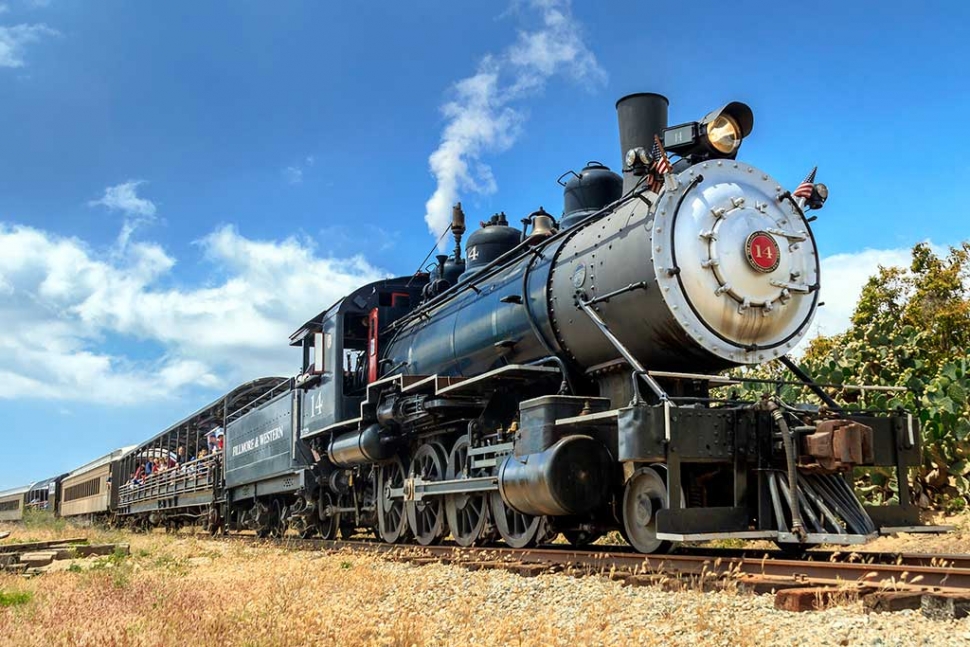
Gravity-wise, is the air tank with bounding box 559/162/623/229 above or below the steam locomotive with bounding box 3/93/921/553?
above

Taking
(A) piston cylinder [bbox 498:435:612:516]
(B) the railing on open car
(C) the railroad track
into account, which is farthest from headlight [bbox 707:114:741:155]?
(B) the railing on open car

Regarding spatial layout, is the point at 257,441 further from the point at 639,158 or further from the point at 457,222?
the point at 639,158

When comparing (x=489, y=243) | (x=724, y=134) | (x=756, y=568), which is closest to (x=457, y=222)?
(x=489, y=243)

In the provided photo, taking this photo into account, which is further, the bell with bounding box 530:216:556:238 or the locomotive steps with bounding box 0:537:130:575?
the bell with bounding box 530:216:556:238

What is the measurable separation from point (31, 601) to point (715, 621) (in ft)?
16.5

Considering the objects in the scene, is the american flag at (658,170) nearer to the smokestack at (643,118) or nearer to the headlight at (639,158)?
the headlight at (639,158)

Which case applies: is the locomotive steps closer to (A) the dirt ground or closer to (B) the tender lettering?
(A) the dirt ground

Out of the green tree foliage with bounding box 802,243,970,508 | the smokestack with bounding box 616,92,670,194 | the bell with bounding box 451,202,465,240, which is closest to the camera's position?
the smokestack with bounding box 616,92,670,194

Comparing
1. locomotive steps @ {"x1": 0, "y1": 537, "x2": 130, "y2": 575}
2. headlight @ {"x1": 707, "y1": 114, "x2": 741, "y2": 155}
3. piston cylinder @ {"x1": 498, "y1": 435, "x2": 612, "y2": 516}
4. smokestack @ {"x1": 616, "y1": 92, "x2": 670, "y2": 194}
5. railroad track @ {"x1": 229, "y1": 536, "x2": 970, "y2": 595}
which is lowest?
locomotive steps @ {"x1": 0, "y1": 537, "x2": 130, "y2": 575}

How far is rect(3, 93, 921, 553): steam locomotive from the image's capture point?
6.23 meters

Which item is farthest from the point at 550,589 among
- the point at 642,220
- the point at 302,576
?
the point at 642,220

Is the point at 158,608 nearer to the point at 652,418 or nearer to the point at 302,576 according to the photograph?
the point at 302,576

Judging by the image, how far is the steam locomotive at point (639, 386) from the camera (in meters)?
6.23

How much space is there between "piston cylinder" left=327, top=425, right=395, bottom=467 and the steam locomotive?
0.03 metres
